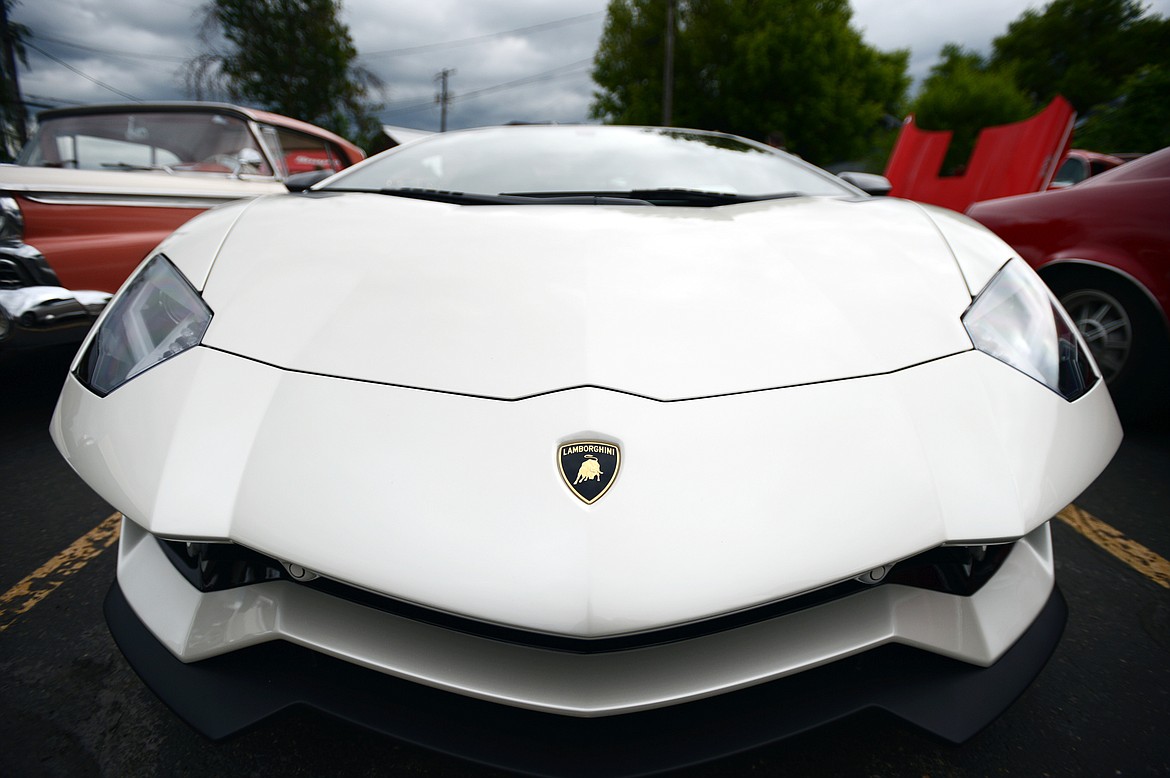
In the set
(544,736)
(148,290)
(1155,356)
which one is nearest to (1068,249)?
(1155,356)

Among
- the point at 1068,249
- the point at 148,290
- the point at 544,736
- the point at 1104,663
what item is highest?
the point at 1068,249

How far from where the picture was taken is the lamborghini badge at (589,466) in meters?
0.79

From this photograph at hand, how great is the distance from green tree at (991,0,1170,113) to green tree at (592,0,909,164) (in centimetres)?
1331

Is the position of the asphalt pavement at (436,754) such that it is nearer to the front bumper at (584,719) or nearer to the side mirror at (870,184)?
the front bumper at (584,719)

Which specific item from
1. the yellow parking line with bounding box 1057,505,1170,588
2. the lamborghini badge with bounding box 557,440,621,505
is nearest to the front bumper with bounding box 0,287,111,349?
the lamborghini badge with bounding box 557,440,621,505

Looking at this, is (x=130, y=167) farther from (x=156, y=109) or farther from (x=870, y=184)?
(x=870, y=184)

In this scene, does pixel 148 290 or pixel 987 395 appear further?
pixel 148 290

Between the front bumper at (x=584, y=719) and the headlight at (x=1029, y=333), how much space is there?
1.49 ft

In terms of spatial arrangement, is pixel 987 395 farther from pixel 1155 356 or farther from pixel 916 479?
pixel 1155 356

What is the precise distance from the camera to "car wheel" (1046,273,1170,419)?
238 centimetres

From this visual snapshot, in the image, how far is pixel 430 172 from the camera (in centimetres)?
188

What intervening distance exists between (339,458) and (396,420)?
0.09m

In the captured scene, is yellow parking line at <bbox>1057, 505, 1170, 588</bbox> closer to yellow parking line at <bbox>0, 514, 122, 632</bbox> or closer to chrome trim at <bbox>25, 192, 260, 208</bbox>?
yellow parking line at <bbox>0, 514, 122, 632</bbox>

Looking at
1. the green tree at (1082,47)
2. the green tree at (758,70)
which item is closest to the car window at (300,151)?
the green tree at (758,70)
